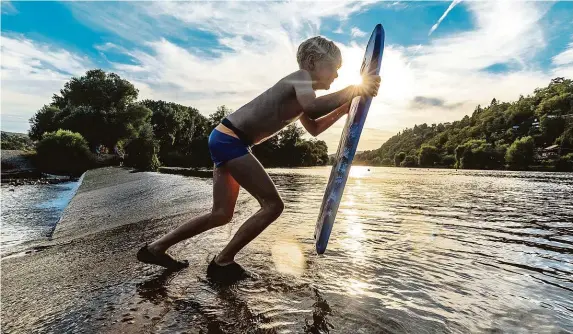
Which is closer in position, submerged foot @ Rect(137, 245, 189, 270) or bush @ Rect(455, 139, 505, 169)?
submerged foot @ Rect(137, 245, 189, 270)

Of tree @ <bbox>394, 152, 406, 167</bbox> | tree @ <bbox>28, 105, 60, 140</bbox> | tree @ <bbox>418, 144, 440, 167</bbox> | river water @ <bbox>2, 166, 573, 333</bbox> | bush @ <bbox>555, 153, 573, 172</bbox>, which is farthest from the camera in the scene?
tree @ <bbox>394, 152, 406, 167</bbox>

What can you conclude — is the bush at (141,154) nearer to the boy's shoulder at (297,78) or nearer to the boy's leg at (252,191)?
the boy's leg at (252,191)

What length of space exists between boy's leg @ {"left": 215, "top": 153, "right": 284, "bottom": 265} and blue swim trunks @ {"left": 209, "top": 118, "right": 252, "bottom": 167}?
A: 5 cm

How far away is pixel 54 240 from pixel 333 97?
4815 millimetres

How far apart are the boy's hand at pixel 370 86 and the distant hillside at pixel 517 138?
92514 mm

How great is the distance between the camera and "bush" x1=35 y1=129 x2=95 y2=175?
3091 cm

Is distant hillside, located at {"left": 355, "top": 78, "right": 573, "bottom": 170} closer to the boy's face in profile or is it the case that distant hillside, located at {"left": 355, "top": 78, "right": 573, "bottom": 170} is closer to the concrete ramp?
the concrete ramp

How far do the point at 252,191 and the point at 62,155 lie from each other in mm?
35912

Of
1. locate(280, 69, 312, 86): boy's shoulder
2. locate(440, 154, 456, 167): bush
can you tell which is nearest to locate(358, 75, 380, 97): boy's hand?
locate(280, 69, 312, 86): boy's shoulder

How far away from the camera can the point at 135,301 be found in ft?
7.98

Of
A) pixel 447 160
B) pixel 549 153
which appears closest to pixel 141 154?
pixel 549 153

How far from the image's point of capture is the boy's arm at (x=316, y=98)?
2719 mm

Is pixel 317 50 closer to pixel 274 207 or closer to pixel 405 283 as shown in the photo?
pixel 274 207

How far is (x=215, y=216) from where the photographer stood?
3.18m
